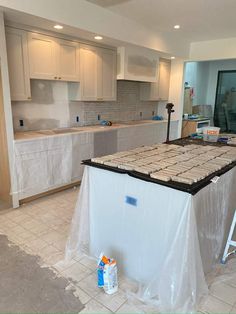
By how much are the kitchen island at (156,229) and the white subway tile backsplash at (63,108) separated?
213 centimetres

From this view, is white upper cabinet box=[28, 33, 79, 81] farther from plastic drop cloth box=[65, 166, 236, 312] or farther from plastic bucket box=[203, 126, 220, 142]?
plastic bucket box=[203, 126, 220, 142]

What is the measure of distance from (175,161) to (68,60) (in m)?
2.56

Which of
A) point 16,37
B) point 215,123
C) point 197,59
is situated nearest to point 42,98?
point 16,37

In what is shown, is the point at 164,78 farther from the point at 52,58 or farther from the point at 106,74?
the point at 52,58

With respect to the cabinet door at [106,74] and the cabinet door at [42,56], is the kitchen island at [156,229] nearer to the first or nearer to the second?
the cabinet door at [42,56]

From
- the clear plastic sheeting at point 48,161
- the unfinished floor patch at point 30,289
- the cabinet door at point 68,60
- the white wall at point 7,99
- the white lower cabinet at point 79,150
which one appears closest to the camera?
the unfinished floor patch at point 30,289

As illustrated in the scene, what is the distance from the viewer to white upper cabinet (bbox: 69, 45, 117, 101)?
4031 millimetres

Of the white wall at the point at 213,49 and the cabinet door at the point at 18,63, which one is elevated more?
the white wall at the point at 213,49

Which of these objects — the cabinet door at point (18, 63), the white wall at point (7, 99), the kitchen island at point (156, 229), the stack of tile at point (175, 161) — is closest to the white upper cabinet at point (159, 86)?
the cabinet door at point (18, 63)

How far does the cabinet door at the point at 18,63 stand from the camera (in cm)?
304

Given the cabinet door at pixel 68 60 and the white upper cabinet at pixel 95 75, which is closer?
the cabinet door at pixel 68 60

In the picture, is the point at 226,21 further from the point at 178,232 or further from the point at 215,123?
the point at 215,123

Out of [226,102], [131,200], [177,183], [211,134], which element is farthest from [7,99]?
[226,102]

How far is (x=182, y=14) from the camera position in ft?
12.1
